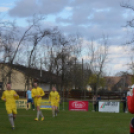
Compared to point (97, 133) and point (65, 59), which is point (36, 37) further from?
point (97, 133)

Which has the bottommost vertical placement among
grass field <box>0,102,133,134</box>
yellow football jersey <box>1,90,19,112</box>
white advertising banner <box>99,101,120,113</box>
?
white advertising banner <box>99,101,120,113</box>

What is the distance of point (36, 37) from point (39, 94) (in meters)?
19.2

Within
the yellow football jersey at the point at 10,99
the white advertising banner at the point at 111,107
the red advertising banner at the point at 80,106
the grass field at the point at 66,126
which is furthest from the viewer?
the red advertising banner at the point at 80,106

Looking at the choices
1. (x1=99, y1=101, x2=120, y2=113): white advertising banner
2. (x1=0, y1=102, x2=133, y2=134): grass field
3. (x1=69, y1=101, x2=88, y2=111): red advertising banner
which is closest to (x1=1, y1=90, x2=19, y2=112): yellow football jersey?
(x1=0, y1=102, x2=133, y2=134): grass field

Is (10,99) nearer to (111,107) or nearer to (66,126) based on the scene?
(66,126)

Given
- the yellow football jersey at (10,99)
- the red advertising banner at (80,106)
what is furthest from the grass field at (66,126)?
the red advertising banner at (80,106)

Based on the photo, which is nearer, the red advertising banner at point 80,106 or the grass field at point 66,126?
the grass field at point 66,126

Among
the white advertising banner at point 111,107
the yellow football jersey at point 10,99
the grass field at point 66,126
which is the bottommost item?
the white advertising banner at point 111,107

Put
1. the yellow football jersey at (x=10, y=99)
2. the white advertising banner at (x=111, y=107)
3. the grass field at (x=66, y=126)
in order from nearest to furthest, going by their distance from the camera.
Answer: the grass field at (x=66, y=126), the yellow football jersey at (x=10, y=99), the white advertising banner at (x=111, y=107)

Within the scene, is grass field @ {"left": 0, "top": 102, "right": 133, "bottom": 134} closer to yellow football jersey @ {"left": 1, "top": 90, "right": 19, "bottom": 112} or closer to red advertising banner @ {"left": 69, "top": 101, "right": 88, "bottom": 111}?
yellow football jersey @ {"left": 1, "top": 90, "right": 19, "bottom": 112}

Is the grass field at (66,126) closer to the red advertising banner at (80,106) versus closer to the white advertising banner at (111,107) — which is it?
the white advertising banner at (111,107)

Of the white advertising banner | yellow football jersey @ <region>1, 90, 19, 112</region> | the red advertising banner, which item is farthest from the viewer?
the red advertising banner

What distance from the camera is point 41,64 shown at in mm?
40094

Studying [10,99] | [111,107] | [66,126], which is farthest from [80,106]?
[10,99]
